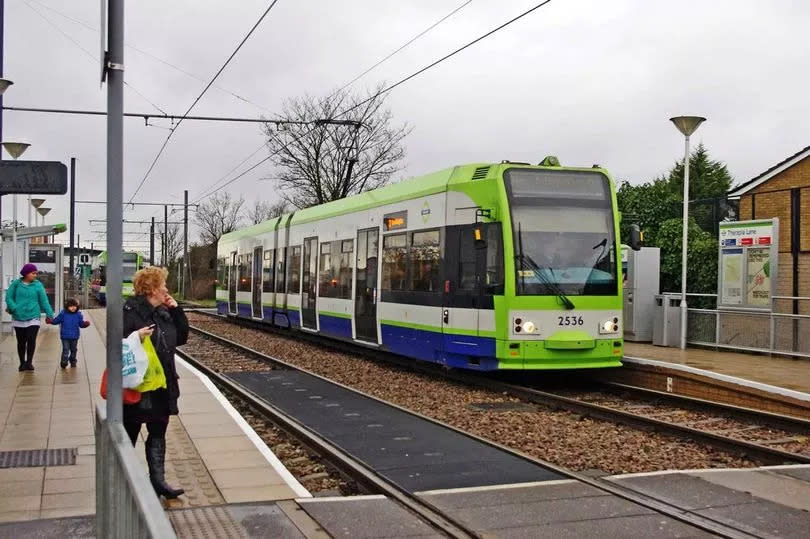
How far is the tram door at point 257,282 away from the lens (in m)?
28.0

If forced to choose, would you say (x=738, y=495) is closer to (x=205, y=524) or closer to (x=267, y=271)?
(x=205, y=524)

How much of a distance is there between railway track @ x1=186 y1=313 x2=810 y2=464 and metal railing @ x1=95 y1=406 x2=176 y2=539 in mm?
6364

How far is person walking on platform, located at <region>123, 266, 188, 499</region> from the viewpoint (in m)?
6.08

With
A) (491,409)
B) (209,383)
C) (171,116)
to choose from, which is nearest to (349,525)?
(491,409)

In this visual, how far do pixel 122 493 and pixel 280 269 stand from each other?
72.5 ft

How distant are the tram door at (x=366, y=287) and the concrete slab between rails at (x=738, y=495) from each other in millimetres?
10319

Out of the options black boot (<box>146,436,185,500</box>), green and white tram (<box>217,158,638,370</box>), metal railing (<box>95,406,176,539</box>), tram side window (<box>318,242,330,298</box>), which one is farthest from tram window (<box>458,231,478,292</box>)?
metal railing (<box>95,406,176,539</box>)

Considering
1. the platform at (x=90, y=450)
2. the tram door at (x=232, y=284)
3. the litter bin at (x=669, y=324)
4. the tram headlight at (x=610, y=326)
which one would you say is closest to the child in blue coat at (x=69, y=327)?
the platform at (x=90, y=450)

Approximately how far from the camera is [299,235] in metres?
23.6

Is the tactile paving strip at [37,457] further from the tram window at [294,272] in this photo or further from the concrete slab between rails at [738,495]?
the tram window at [294,272]

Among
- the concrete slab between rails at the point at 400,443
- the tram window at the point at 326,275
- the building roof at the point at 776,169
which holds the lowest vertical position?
the concrete slab between rails at the point at 400,443

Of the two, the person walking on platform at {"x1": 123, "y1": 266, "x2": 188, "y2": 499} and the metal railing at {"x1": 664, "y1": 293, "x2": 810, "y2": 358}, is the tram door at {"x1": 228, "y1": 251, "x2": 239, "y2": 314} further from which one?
the person walking on platform at {"x1": 123, "y1": 266, "x2": 188, "y2": 499}

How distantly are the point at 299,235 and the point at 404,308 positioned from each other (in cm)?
832

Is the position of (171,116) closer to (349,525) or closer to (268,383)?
(268,383)
